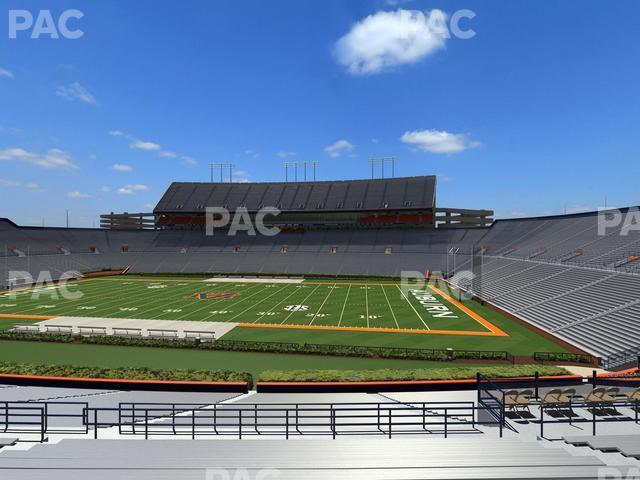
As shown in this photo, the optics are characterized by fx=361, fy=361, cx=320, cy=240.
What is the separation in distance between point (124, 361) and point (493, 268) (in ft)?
134

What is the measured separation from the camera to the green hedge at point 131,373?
43.9 ft

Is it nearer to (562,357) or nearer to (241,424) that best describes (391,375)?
(241,424)

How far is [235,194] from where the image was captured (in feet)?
247

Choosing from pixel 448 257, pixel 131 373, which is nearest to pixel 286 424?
pixel 131 373

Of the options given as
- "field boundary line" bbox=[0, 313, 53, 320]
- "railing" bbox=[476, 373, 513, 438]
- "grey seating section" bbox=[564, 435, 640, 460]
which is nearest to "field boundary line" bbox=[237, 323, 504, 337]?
"railing" bbox=[476, 373, 513, 438]

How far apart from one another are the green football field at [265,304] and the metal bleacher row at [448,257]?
20.0 ft

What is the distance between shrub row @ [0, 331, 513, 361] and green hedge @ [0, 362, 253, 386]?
5.77m

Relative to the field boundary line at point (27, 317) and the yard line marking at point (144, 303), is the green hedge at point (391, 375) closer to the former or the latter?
the yard line marking at point (144, 303)

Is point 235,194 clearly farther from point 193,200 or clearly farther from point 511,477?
point 511,477

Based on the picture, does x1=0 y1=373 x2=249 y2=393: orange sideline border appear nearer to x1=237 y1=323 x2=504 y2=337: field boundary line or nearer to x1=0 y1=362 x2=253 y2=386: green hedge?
x1=0 y1=362 x2=253 y2=386: green hedge

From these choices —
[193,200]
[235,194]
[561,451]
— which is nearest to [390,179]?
[235,194]

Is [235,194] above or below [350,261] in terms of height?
above

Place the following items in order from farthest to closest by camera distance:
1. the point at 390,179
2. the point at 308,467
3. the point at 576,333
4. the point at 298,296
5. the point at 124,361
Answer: the point at 390,179 < the point at 298,296 < the point at 576,333 < the point at 124,361 < the point at 308,467

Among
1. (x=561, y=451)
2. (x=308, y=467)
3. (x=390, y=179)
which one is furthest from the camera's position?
(x=390, y=179)
